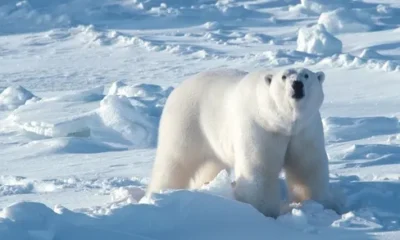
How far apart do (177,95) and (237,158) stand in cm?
60

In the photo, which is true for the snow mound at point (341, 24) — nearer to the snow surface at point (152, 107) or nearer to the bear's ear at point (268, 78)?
the snow surface at point (152, 107)

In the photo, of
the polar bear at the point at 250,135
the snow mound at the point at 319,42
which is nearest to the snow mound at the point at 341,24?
the snow mound at the point at 319,42

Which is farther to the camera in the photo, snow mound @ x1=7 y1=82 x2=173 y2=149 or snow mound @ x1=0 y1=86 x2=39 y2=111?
snow mound @ x1=0 y1=86 x2=39 y2=111

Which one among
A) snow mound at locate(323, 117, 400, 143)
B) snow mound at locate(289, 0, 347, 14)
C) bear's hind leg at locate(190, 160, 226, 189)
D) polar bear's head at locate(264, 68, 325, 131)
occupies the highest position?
polar bear's head at locate(264, 68, 325, 131)

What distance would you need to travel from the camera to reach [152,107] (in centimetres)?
793

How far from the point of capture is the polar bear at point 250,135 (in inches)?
141

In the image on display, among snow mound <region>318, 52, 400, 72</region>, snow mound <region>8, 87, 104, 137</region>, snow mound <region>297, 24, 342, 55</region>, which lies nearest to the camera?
snow mound <region>8, 87, 104, 137</region>

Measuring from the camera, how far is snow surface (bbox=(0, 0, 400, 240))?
3.21 metres

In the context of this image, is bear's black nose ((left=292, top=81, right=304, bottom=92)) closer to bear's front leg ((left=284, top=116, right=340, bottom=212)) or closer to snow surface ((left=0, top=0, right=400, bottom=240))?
bear's front leg ((left=284, top=116, right=340, bottom=212))

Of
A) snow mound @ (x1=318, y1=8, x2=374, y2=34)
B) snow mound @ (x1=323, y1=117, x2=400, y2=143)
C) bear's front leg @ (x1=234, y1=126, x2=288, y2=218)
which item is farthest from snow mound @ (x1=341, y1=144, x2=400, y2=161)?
snow mound @ (x1=318, y1=8, x2=374, y2=34)

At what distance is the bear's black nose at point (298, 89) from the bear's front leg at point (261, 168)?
26cm

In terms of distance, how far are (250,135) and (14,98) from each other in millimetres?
6225

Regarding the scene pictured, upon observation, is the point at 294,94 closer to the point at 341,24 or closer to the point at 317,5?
the point at 341,24

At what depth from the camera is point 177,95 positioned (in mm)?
4281
